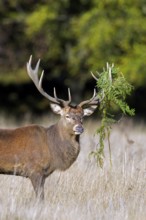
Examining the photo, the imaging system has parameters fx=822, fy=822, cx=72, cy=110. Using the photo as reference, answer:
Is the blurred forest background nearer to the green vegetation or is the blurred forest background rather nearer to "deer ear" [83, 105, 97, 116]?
"deer ear" [83, 105, 97, 116]

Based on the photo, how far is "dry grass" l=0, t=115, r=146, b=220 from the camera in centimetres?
651

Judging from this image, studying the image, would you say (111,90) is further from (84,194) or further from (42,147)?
(84,194)

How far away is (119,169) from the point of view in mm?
8906

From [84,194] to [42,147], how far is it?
27.9 inches

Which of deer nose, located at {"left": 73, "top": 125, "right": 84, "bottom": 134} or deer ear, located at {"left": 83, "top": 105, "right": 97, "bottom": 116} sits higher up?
deer ear, located at {"left": 83, "top": 105, "right": 97, "bottom": 116}

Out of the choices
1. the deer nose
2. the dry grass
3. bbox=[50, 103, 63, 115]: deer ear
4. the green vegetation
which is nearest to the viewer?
the dry grass

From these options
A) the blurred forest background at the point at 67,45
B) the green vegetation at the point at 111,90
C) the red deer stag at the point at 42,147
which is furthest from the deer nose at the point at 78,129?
the blurred forest background at the point at 67,45

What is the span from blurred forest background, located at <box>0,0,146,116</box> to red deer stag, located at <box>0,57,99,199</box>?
34.9 feet

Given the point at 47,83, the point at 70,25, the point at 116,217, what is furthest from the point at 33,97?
the point at 116,217

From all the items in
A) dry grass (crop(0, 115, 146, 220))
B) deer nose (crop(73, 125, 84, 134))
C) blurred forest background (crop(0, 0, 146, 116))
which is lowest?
dry grass (crop(0, 115, 146, 220))

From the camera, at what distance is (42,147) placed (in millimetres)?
8094

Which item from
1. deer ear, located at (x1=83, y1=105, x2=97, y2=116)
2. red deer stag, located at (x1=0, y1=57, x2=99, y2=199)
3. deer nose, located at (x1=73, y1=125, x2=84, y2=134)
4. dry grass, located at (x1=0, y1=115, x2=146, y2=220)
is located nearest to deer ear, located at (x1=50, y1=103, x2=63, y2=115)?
red deer stag, located at (x1=0, y1=57, x2=99, y2=199)

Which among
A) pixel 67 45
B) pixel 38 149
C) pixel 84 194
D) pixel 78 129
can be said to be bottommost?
pixel 84 194

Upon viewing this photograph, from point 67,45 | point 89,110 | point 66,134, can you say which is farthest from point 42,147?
point 67,45
